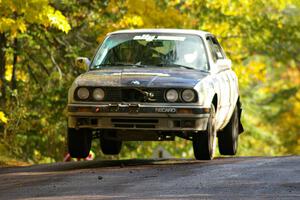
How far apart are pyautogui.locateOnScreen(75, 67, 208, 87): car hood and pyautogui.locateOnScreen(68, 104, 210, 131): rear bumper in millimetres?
291

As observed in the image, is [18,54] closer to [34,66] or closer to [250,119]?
[34,66]

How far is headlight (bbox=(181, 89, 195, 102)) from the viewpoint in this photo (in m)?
14.6

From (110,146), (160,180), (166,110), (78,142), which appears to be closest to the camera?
(160,180)

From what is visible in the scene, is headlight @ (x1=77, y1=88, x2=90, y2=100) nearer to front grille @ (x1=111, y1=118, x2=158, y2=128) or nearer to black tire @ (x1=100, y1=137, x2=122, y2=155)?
front grille @ (x1=111, y1=118, x2=158, y2=128)

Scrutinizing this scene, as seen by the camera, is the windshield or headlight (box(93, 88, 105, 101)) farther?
the windshield

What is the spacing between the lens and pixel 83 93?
48.6 feet

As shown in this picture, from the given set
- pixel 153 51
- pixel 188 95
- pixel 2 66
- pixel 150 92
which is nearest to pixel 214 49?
pixel 153 51

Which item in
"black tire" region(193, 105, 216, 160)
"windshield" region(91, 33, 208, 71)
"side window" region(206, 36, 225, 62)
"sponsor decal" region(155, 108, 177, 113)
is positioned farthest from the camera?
"side window" region(206, 36, 225, 62)

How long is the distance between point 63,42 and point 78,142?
33.6ft

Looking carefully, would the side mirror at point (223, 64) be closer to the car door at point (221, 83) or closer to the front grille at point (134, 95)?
the car door at point (221, 83)

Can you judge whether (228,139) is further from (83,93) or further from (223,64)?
(83,93)

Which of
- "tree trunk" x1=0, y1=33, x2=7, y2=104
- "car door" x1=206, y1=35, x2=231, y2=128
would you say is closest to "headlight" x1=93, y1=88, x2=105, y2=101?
"car door" x1=206, y1=35, x2=231, y2=128

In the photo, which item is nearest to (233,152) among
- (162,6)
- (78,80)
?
(78,80)

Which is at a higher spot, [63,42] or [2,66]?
[63,42]
